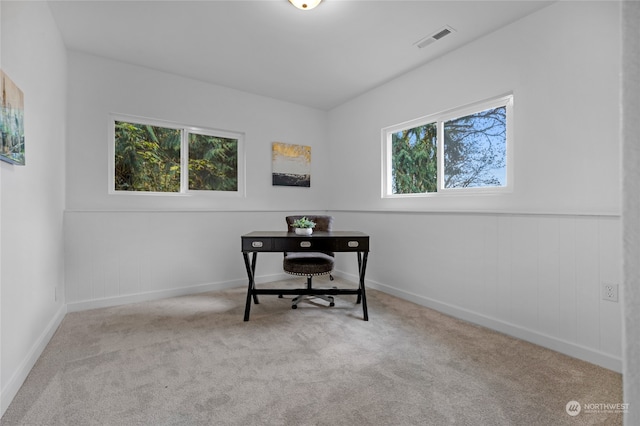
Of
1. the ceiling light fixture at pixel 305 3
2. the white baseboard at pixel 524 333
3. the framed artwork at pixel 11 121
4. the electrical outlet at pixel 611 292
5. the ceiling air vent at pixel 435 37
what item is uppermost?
the ceiling air vent at pixel 435 37

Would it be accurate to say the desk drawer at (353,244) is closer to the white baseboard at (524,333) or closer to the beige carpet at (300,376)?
the beige carpet at (300,376)

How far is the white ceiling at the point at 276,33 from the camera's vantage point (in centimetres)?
237

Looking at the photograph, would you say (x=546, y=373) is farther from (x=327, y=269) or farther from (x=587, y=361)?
(x=327, y=269)

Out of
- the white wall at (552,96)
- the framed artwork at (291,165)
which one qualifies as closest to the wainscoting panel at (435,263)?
the white wall at (552,96)

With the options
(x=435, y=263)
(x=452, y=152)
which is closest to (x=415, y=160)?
(x=452, y=152)

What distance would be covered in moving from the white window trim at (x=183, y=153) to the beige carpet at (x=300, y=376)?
1397 millimetres

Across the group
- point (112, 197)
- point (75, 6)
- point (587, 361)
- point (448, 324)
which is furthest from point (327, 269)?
point (75, 6)

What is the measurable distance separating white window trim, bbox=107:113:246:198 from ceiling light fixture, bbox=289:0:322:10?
2.00 meters

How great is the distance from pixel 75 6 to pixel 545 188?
384 centimetres

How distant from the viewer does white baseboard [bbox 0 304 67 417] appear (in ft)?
5.12

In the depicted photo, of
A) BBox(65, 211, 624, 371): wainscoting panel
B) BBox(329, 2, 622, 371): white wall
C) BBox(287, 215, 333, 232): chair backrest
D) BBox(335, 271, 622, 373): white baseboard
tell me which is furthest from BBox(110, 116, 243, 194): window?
BBox(335, 271, 622, 373): white baseboard

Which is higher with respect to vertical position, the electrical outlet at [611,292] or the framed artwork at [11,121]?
the framed artwork at [11,121]

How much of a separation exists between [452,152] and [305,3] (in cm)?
196

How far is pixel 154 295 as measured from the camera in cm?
337
